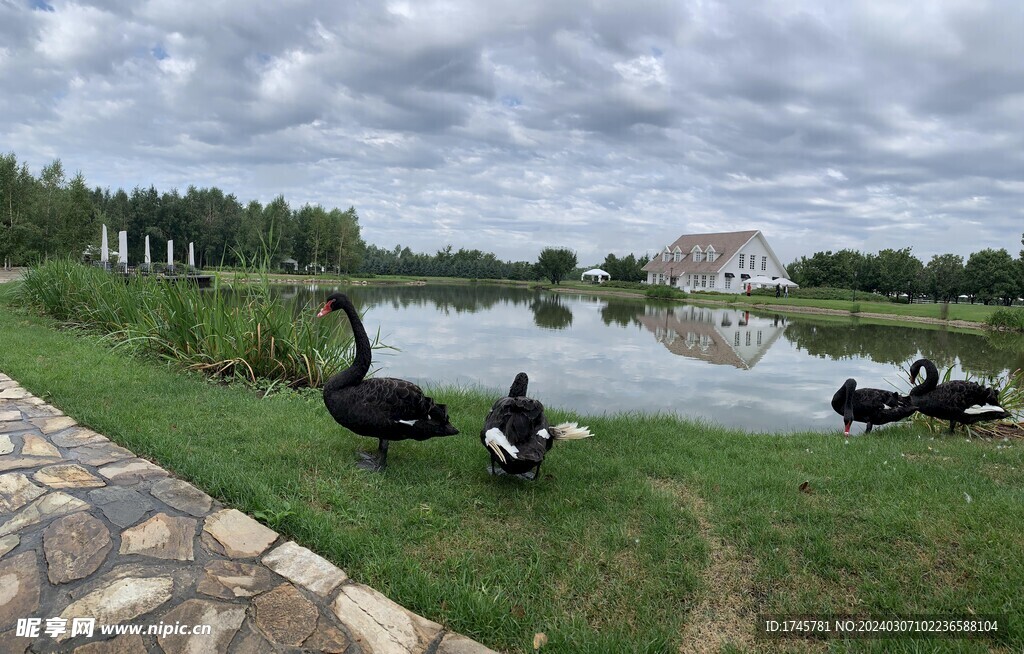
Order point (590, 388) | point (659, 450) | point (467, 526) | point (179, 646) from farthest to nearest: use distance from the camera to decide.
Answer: point (590, 388)
point (659, 450)
point (467, 526)
point (179, 646)

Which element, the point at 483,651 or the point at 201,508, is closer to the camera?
the point at 483,651

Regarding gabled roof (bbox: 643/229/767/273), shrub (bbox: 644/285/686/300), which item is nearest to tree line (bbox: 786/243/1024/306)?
gabled roof (bbox: 643/229/767/273)

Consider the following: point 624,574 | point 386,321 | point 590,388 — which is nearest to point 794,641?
point 624,574

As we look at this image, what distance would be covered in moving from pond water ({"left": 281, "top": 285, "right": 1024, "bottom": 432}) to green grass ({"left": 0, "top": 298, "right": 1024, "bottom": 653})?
287 cm

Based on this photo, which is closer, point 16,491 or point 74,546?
point 74,546

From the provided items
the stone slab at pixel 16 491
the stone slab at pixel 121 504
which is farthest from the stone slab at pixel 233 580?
the stone slab at pixel 16 491

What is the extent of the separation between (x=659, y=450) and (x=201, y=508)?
11.9 ft

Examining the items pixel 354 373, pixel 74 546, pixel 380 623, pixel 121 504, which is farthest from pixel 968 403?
pixel 74 546

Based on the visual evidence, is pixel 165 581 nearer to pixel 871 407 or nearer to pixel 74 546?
pixel 74 546

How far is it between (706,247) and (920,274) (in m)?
19.1

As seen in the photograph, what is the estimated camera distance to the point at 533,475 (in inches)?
153

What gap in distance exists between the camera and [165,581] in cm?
229

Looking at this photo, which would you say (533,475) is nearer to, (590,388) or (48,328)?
(590,388)

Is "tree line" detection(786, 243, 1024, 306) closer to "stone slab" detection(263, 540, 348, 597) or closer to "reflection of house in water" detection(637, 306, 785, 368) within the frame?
"reflection of house in water" detection(637, 306, 785, 368)
